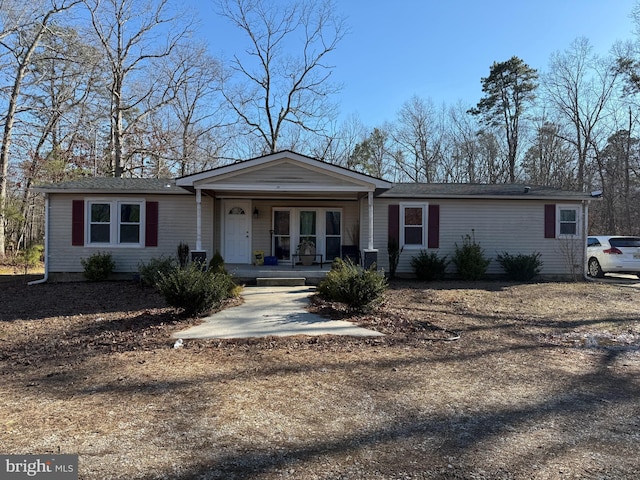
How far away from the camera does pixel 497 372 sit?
4.45 metres

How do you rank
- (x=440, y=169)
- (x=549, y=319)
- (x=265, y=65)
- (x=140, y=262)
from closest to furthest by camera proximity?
(x=549, y=319), (x=140, y=262), (x=265, y=65), (x=440, y=169)

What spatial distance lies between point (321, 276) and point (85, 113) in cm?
1991

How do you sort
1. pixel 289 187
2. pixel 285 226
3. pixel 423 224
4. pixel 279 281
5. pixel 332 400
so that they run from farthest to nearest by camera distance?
pixel 285 226, pixel 423 224, pixel 279 281, pixel 289 187, pixel 332 400

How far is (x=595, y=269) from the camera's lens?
13.6m

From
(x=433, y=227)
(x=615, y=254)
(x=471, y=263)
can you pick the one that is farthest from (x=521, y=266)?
(x=615, y=254)

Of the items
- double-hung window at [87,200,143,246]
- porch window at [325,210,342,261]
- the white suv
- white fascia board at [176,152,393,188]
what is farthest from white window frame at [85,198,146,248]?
the white suv

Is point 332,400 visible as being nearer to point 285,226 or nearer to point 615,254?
point 285,226

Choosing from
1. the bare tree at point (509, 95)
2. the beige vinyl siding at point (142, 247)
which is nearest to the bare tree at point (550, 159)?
the bare tree at point (509, 95)

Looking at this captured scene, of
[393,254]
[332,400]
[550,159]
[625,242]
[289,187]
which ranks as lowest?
[332,400]

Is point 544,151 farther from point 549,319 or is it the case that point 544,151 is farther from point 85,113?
point 85,113

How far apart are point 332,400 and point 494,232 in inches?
420

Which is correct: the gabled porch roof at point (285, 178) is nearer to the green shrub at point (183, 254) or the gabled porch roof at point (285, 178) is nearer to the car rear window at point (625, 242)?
the green shrub at point (183, 254)

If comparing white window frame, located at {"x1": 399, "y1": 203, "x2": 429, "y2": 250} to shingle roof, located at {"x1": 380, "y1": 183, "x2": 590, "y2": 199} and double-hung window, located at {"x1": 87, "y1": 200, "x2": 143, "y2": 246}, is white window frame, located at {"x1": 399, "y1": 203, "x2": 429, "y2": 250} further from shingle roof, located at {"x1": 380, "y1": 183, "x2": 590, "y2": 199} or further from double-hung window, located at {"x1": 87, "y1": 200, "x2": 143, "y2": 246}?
double-hung window, located at {"x1": 87, "y1": 200, "x2": 143, "y2": 246}

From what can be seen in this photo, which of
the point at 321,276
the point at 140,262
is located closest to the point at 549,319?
the point at 321,276
